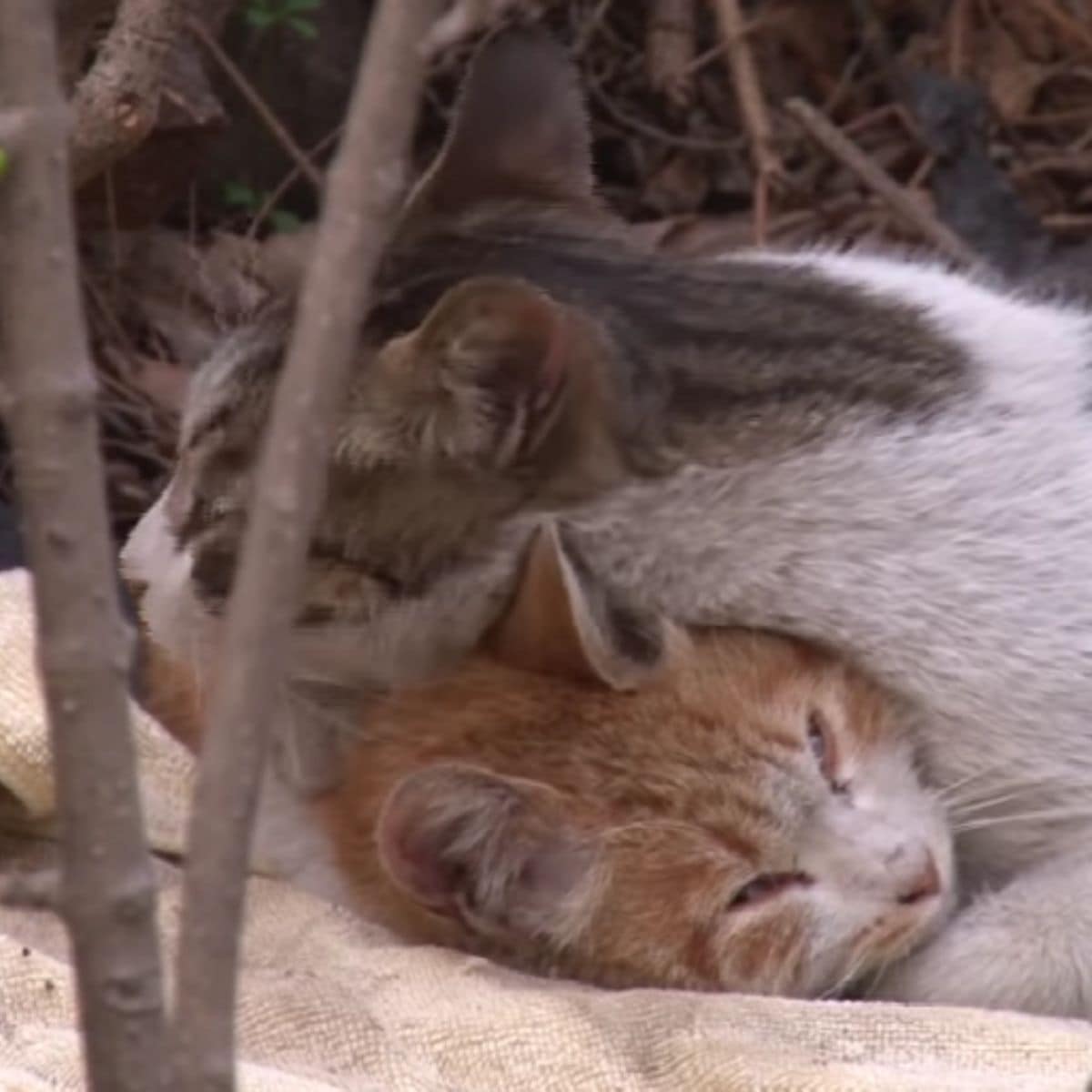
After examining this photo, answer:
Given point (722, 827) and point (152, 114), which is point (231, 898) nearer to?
point (722, 827)

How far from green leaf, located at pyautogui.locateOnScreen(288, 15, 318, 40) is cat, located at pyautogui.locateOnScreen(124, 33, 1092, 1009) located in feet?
4.66

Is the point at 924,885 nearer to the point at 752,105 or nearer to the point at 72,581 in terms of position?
the point at 72,581

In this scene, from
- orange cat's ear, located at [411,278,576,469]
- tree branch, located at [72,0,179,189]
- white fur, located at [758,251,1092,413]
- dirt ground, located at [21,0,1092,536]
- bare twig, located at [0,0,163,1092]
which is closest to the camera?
bare twig, located at [0,0,163,1092]

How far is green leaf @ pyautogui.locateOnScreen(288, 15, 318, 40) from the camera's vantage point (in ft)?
10.3

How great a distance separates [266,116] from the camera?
3100 millimetres

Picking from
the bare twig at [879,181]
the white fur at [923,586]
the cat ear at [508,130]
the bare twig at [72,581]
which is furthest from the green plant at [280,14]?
the bare twig at [72,581]

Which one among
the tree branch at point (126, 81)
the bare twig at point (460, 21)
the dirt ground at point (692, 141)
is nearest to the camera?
the bare twig at point (460, 21)

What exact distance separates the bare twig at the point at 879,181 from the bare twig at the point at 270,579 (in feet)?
6.56

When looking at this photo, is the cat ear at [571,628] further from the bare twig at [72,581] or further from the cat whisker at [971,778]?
the bare twig at [72,581]

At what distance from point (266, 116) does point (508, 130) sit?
1.27 m

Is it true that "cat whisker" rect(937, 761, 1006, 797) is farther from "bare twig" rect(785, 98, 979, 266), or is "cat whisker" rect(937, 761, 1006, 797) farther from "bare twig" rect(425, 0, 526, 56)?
"bare twig" rect(785, 98, 979, 266)

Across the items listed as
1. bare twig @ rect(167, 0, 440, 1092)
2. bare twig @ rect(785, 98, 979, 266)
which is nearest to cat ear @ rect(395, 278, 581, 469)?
bare twig @ rect(167, 0, 440, 1092)

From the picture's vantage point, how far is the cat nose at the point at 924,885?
156 centimetres

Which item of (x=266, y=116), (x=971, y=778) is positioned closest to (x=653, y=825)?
(x=971, y=778)
